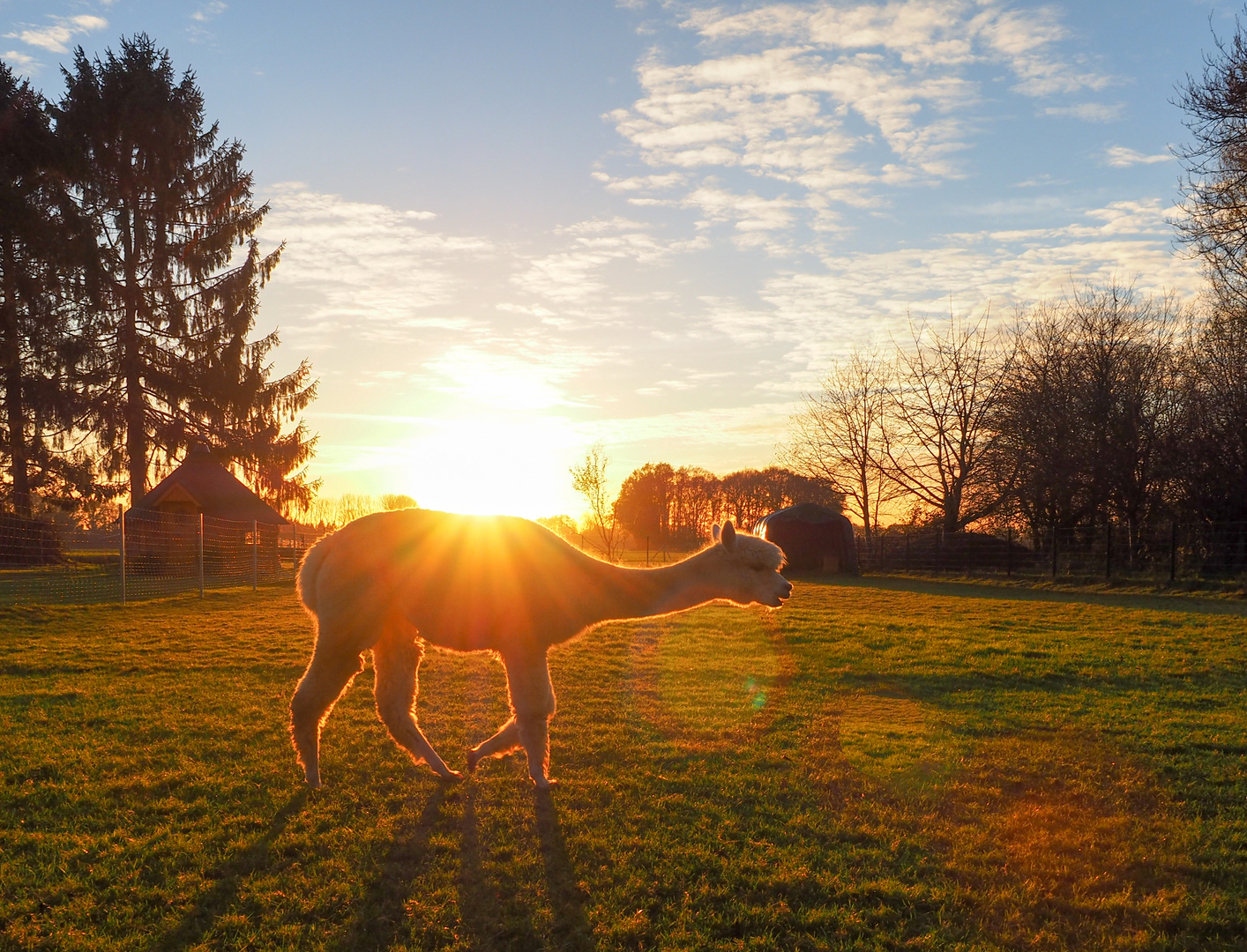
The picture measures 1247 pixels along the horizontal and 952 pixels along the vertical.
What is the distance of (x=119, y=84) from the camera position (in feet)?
91.9

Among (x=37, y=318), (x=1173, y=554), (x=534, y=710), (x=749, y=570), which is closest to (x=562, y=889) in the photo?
(x=534, y=710)

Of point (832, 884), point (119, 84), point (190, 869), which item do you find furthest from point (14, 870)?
point (119, 84)

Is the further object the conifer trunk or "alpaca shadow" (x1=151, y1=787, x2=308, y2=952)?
the conifer trunk

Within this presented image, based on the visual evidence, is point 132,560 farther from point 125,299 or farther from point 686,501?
point 686,501

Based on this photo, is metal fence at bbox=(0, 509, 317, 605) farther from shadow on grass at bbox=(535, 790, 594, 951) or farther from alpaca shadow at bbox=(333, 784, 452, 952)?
shadow on grass at bbox=(535, 790, 594, 951)

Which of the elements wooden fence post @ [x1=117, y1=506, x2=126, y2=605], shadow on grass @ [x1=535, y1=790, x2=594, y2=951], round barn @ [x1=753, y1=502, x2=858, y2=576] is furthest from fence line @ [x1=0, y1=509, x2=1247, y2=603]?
shadow on grass @ [x1=535, y1=790, x2=594, y2=951]

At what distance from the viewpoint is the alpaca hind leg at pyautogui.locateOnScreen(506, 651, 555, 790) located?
17.1 feet

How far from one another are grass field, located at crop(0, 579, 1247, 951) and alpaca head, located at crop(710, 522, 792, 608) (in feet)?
4.16

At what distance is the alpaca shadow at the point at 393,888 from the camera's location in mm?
3367

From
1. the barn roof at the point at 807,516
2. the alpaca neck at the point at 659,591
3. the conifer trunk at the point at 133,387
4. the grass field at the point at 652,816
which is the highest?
the conifer trunk at the point at 133,387

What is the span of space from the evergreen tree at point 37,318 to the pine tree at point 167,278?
83 centimetres

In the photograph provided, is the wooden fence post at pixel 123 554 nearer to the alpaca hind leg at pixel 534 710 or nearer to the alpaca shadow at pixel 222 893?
the alpaca shadow at pixel 222 893

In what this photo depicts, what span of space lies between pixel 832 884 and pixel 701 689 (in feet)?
16.3


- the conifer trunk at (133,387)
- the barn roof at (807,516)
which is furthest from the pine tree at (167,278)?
the barn roof at (807,516)
